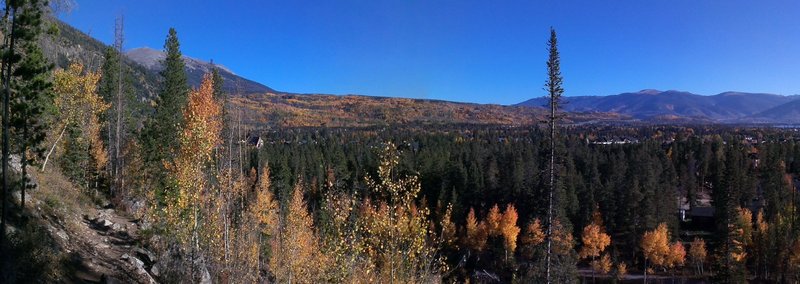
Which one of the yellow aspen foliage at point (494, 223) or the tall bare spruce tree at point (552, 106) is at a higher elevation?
the tall bare spruce tree at point (552, 106)

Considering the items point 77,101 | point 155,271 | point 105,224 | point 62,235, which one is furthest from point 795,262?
point 77,101

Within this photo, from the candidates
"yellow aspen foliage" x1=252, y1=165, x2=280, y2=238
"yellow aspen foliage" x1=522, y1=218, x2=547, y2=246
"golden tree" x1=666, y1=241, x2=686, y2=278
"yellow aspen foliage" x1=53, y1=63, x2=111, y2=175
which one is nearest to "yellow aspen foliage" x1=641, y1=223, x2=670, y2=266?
"golden tree" x1=666, y1=241, x2=686, y2=278

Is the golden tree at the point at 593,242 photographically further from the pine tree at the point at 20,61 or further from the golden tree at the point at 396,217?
the pine tree at the point at 20,61

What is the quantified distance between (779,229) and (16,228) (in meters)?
71.7

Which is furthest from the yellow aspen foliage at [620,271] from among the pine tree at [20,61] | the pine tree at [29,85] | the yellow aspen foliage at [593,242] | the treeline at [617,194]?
the pine tree at [20,61]

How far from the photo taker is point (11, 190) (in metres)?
15.8

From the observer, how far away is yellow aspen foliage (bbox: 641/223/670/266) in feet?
185

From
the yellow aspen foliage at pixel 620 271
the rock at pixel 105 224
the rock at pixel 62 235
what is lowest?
the yellow aspen foliage at pixel 620 271

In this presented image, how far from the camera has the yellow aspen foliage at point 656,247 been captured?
185ft

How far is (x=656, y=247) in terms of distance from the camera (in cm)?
5691

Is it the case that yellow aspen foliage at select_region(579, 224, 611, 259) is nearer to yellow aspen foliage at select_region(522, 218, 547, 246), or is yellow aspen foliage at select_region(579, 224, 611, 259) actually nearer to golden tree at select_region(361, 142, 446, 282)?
yellow aspen foliage at select_region(522, 218, 547, 246)

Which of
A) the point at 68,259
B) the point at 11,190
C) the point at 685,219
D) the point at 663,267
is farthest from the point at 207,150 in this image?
the point at 685,219

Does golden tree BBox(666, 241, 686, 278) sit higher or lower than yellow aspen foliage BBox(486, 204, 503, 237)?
lower

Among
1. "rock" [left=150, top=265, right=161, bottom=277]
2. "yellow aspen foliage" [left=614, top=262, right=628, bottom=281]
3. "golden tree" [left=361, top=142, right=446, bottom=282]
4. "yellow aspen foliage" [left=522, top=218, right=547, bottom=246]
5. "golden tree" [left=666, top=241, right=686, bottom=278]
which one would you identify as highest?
"golden tree" [left=361, top=142, right=446, bottom=282]
